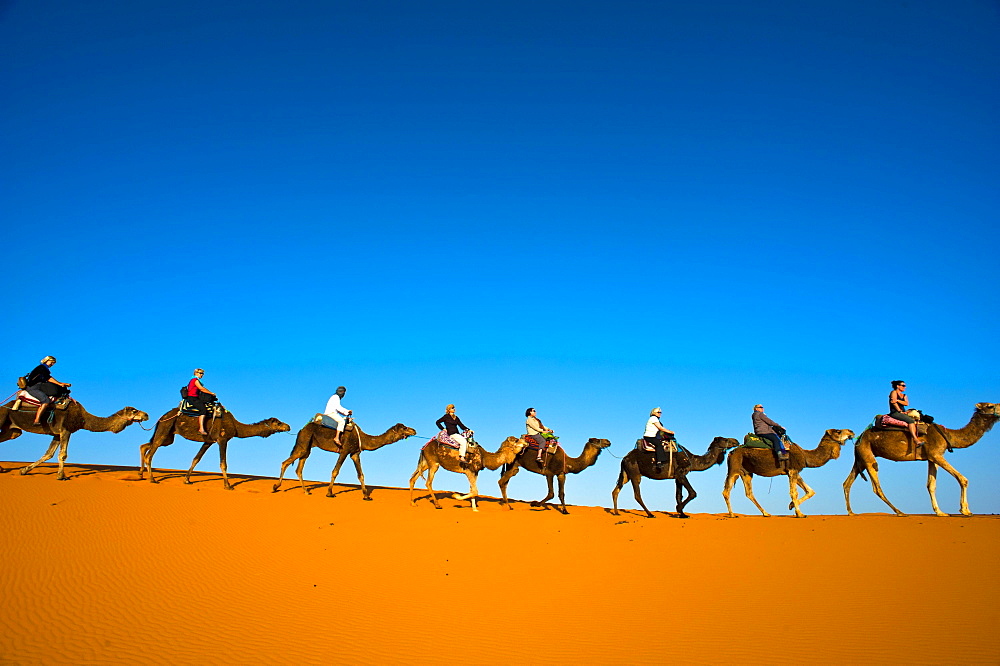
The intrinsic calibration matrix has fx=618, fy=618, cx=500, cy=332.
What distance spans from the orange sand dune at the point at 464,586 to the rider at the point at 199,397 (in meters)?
2.51

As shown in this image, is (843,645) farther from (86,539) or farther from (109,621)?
(86,539)

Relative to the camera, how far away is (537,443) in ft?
68.0

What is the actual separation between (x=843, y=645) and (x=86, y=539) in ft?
49.7

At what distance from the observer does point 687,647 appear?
954 centimetres

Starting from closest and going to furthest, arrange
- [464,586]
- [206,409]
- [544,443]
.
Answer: [464,586], [206,409], [544,443]

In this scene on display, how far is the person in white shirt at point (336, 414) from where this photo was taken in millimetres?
19969

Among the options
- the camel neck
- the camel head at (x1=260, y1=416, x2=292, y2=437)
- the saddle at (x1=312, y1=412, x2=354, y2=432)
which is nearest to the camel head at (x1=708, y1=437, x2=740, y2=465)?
the camel neck

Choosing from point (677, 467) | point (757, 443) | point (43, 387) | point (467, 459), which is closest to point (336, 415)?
point (467, 459)

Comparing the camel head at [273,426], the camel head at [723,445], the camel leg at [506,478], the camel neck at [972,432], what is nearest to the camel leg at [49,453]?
the camel head at [273,426]

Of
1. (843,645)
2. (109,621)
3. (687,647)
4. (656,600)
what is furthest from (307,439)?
(843,645)

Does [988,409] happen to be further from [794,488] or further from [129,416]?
[129,416]

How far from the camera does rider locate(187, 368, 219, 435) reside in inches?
776

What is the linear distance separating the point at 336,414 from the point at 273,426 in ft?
11.1

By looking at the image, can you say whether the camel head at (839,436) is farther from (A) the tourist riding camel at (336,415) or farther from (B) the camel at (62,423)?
(B) the camel at (62,423)
